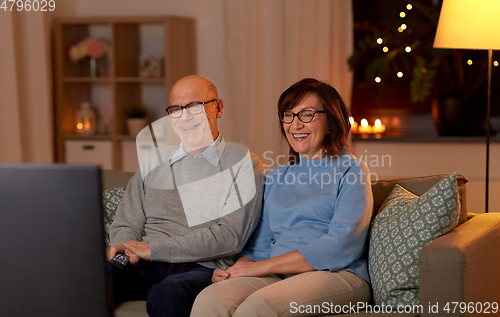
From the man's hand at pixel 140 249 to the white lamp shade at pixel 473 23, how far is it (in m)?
1.61

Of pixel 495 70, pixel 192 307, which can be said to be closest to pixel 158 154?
pixel 192 307

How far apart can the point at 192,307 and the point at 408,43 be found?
Answer: 2.53 metres

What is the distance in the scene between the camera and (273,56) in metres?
3.38

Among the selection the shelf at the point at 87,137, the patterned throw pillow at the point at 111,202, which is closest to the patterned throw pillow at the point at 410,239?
the patterned throw pillow at the point at 111,202

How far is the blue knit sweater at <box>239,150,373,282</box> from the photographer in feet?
4.76

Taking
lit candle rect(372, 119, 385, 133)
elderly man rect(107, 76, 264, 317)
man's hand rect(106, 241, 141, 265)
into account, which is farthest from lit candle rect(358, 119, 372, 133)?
man's hand rect(106, 241, 141, 265)

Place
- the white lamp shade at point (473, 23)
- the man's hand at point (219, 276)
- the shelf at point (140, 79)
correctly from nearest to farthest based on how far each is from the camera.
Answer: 1. the man's hand at point (219, 276)
2. the white lamp shade at point (473, 23)
3. the shelf at point (140, 79)

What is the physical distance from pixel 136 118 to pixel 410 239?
269 cm

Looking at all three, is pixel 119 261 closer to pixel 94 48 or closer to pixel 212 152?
pixel 212 152

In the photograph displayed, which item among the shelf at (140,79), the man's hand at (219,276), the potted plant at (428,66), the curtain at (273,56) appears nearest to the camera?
the man's hand at (219,276)

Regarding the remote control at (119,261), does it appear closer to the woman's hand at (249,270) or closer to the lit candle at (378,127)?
the woman's hand at (249,270)

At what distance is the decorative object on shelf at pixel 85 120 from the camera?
372 centimetres

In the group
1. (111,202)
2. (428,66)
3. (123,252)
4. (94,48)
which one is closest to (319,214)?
(123,252)

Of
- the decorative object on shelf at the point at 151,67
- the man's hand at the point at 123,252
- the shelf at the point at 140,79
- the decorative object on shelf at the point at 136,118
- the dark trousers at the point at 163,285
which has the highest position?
the decorative object on shelf at the point at 151,67
